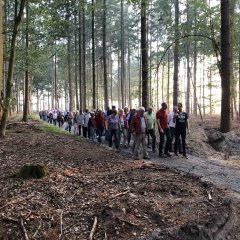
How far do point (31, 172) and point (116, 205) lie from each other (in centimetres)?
262

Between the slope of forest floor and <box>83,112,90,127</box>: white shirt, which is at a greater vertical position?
<box>83,112,90,127</box>: white shirt

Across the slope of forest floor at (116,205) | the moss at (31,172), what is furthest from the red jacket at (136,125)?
the moss at (31,172)

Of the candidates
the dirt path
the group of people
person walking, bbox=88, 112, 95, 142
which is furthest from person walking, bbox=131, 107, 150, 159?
person walking, bbox=88, 112, 95, 142

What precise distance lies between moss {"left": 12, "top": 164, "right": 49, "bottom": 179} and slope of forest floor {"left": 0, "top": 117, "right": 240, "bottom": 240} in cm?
Result: 19

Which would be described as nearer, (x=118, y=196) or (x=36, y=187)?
(x=118, y=196)

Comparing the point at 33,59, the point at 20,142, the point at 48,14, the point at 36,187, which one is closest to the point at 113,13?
the point at 33,59

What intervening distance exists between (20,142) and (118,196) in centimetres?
842

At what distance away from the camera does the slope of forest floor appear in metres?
4.95

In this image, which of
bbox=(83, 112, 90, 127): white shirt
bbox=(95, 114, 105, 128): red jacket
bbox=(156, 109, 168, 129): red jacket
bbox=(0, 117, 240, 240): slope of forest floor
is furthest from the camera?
bbox=(83, 112, 90, 127): white shirt

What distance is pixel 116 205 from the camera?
578 centimetres

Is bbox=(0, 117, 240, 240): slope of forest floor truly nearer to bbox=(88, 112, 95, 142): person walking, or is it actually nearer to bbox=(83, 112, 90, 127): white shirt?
bbox=(88, 112, 95, 142): person walking

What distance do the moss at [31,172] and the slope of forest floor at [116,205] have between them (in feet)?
0.64

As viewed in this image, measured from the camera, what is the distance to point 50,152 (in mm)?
11258

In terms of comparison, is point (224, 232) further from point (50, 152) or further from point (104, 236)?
point (50, 152)
